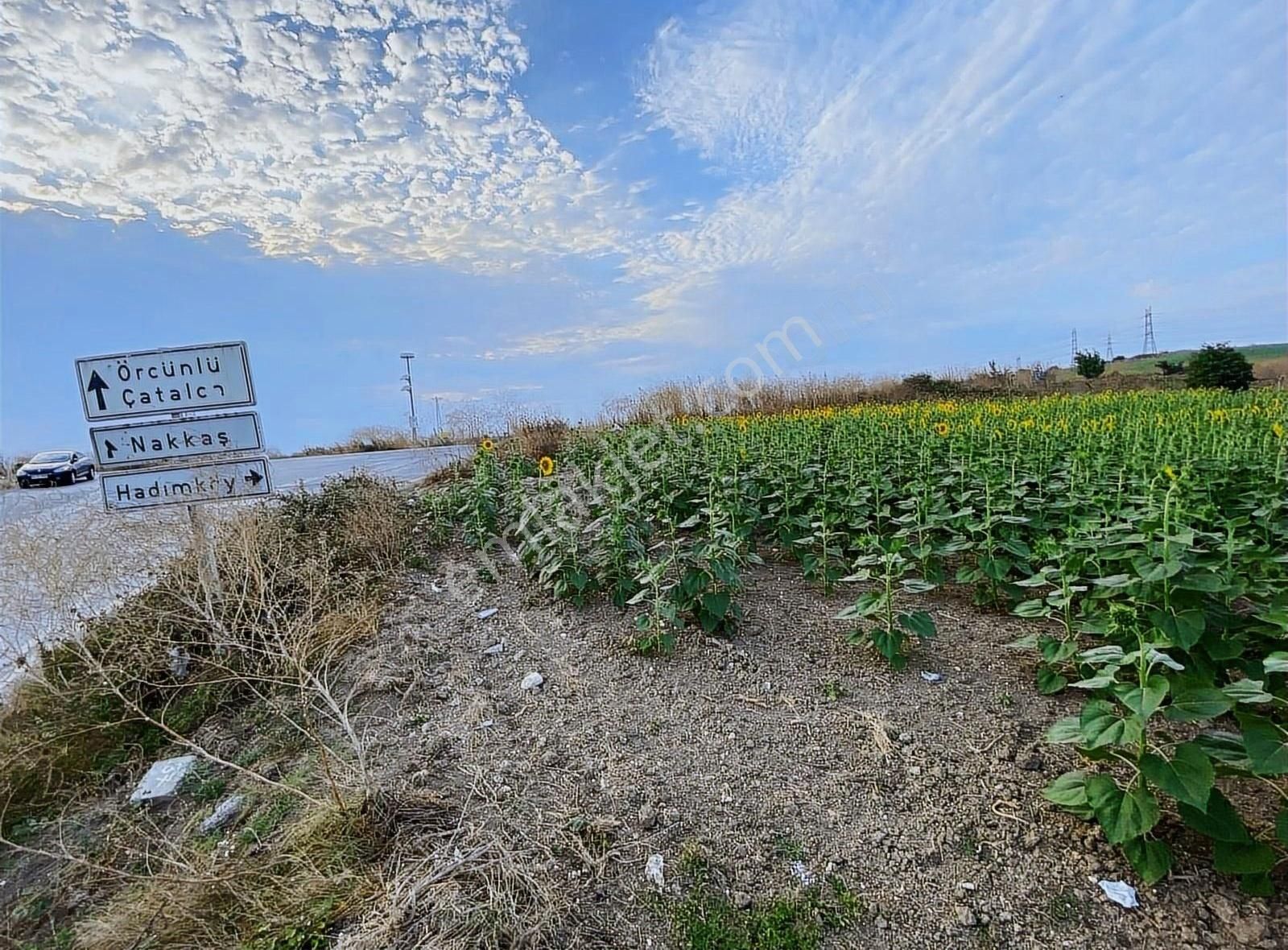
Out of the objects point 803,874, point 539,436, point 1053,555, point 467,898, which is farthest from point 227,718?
point 539,436

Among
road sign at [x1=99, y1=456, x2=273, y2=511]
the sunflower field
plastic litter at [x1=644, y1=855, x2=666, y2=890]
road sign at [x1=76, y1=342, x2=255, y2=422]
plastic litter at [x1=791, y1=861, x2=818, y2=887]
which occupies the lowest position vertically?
plastic litter at [x1=791, y1=861, x2=818, y2=887]

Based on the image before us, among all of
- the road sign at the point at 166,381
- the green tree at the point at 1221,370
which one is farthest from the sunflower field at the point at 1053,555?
the green tree at the point at 1221,370

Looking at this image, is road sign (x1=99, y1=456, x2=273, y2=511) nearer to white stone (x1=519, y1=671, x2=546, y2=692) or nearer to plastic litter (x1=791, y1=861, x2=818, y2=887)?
white stone (x1=519, y1=671, x2=546, y2=692)

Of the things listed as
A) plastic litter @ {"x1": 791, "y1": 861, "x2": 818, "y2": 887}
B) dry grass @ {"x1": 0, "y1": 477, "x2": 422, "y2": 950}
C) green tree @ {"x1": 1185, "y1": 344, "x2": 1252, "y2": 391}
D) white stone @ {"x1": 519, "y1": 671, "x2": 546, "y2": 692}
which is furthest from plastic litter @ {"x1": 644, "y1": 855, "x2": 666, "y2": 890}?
green tree @ {"x1": 1185, "y1": 344, "x2": 1252, "y2": 391}

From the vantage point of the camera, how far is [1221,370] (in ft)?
54.1

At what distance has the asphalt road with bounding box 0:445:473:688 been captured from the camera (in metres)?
3.38

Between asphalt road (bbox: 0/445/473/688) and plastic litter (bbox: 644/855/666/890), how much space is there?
3.36 metres

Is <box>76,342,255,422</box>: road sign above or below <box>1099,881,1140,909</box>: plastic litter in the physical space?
above

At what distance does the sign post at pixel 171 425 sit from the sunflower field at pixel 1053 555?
1.75 m

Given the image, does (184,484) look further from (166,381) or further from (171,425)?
(166,381)

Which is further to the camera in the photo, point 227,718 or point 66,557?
point 66,557

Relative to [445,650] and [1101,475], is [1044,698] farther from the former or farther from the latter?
[445,650]

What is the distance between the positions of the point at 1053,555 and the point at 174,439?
461cm

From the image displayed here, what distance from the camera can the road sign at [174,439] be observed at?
11.3 feet
